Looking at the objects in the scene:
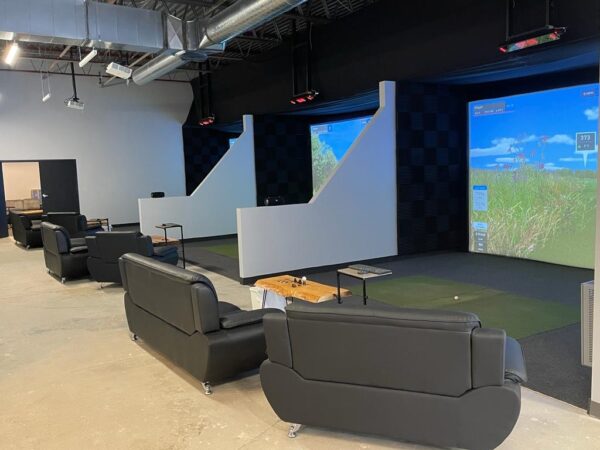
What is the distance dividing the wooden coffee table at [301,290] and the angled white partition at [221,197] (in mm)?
6324

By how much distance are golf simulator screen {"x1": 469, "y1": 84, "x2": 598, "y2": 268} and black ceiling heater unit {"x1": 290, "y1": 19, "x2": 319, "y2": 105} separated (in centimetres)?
288

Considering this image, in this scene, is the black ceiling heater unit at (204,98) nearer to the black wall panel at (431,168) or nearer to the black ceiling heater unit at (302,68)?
the black ceiling heater unit at (302,68)

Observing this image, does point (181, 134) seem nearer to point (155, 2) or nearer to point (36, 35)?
point (155, 2)

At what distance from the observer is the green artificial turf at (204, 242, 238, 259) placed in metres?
9.33

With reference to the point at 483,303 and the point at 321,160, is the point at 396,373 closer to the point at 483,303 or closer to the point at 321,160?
the point at 483,303

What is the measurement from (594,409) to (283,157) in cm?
937

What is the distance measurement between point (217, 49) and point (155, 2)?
2.11 metres

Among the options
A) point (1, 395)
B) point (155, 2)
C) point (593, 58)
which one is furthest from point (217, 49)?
point (1, 395)

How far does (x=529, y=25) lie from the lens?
5.71m

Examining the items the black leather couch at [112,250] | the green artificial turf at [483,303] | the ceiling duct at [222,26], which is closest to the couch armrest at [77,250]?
the black leather couch at [112,250]

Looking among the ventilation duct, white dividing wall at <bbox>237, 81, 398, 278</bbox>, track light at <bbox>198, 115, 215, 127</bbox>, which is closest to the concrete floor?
white dividing wall at <bbox>237, 81, 398, 278</bbox>

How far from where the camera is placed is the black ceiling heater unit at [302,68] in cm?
909

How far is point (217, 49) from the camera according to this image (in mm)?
7402

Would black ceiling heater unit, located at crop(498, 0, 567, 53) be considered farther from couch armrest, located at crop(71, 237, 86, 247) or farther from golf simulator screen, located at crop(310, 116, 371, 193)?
couch armrest, located at crop(71, 237, 86, 247)
